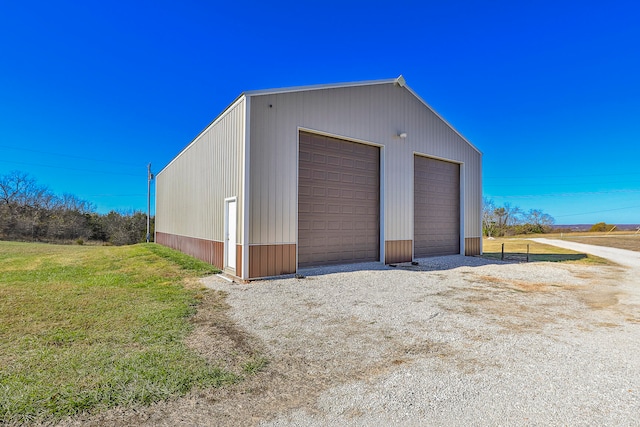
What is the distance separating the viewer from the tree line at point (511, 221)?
124ft

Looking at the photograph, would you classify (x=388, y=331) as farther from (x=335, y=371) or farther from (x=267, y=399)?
(x=267, y=399)

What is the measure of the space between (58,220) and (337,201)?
28.6m

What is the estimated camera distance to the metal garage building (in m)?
8.04

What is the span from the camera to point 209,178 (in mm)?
10711

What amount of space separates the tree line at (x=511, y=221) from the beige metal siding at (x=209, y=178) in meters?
35.2

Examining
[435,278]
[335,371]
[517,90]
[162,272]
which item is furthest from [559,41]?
[162,272]

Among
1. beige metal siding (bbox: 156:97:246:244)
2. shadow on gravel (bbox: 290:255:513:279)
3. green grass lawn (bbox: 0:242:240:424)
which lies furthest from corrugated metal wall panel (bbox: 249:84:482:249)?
green grass lawn (bbox: 0:242:240:424)

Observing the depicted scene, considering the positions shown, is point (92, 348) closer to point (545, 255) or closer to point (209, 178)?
point (209, 178)

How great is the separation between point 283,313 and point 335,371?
220 centimetres

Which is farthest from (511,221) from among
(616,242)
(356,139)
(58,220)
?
(58,220)

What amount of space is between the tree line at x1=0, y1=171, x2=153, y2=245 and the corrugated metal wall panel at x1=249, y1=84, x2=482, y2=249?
25.7 metres

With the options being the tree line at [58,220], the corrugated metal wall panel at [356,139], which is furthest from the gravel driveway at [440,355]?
the tree line at [58,220]

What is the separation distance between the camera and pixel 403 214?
11016 millimetres

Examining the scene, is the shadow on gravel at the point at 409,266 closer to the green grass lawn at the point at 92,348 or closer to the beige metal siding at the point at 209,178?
the beige metal siding at the point at 209,178
